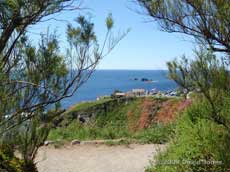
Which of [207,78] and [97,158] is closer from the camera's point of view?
[207,78]

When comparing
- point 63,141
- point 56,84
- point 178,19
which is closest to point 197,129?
point 178,19

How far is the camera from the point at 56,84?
10.8 feet

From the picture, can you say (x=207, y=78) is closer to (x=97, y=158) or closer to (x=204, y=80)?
(x=204, y=80)

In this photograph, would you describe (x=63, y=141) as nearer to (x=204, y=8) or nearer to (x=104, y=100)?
(x=204, y=8)

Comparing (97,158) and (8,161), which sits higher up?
(8,161)

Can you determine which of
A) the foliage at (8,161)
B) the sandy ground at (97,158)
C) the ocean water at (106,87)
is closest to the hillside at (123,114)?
the ocean water at (106,87)

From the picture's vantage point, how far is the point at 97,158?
23.3ft

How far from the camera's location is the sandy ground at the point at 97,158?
6.31 metres

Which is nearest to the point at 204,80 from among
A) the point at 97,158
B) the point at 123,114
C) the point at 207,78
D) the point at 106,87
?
the point at 207,78

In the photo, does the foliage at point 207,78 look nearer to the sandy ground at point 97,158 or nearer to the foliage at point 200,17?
the foliage at point 200,17

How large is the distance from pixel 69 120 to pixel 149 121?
500cm

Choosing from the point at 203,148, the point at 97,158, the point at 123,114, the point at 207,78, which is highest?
the point at 207,78

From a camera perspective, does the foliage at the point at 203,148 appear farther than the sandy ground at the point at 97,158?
No

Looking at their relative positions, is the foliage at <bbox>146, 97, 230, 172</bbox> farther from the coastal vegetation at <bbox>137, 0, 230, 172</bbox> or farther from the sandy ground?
the sandy ground
